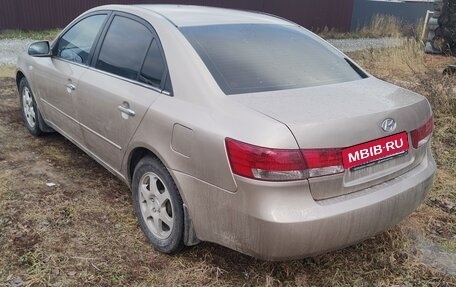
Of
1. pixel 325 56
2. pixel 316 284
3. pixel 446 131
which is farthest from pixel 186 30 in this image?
A: pixel 446 131

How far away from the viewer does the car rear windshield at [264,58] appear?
2832 mm

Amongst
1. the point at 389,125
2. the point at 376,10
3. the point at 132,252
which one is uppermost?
the point at 389,125

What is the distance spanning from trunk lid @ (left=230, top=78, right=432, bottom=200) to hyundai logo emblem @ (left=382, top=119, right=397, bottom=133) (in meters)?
0.02

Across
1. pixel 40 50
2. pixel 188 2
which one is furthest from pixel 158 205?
pixel 188 2

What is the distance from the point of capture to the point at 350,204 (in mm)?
2455

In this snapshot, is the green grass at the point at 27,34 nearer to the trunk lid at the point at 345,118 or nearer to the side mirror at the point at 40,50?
the side mirror at the point at 40,50

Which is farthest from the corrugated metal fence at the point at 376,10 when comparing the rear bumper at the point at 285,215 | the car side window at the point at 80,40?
the rear bumper at the point at 285,215

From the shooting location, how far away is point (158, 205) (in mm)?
3043

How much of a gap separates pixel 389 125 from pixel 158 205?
4.87 feet

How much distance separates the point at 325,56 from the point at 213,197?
1.47 meters

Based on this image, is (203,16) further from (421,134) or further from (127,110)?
(421,134)

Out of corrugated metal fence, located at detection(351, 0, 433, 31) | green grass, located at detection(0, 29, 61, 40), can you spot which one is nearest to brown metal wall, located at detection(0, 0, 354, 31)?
green grass, located at detection(0, 29, 61, 40)

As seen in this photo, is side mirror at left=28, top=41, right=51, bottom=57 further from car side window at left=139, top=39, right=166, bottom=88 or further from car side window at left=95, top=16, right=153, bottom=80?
car side window at left=139, top=39, right=166, bottom=88

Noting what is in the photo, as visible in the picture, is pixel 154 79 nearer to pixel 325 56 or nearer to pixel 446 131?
pixel 325 56
